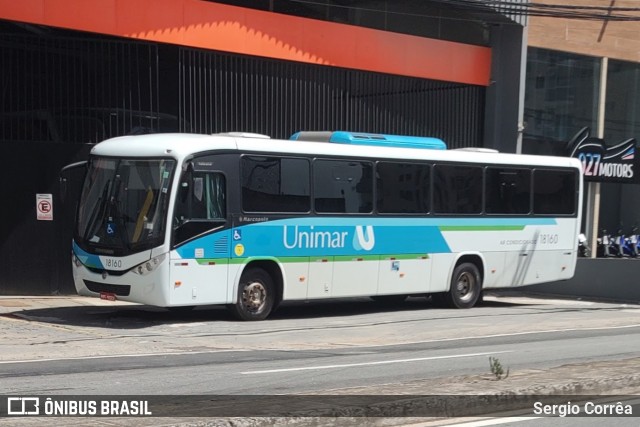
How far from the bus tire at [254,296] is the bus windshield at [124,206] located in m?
2.07

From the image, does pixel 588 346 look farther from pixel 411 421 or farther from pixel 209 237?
pixel 411 421

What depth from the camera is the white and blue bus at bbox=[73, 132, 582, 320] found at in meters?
16.2

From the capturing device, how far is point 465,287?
2159 centimetres

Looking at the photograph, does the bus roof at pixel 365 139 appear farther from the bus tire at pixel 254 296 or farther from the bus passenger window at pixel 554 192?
the bus tire at pixel 254 296

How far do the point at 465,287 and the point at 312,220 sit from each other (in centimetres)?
504

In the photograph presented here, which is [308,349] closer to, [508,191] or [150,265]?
[150,265]

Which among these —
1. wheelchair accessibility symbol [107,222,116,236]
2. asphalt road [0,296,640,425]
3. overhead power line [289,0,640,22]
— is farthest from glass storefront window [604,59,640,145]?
wheelchair accessibility symbol [107,222,116,236]

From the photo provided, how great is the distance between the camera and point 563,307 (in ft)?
77.9

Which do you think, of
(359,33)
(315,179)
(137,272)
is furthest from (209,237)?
(359,33)

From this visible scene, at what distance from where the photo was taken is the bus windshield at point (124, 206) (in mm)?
→ 15992

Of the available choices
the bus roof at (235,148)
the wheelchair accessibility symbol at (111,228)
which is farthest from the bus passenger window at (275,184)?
the wheelchair accessibility symbol at (111,228)

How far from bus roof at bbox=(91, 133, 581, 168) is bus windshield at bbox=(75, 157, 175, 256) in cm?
19

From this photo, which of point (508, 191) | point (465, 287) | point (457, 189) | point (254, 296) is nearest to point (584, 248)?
point (508, 191)

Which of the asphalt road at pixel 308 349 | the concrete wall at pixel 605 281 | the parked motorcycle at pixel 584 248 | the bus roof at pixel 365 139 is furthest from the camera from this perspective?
the parked motorcycle at pixel 584 248
